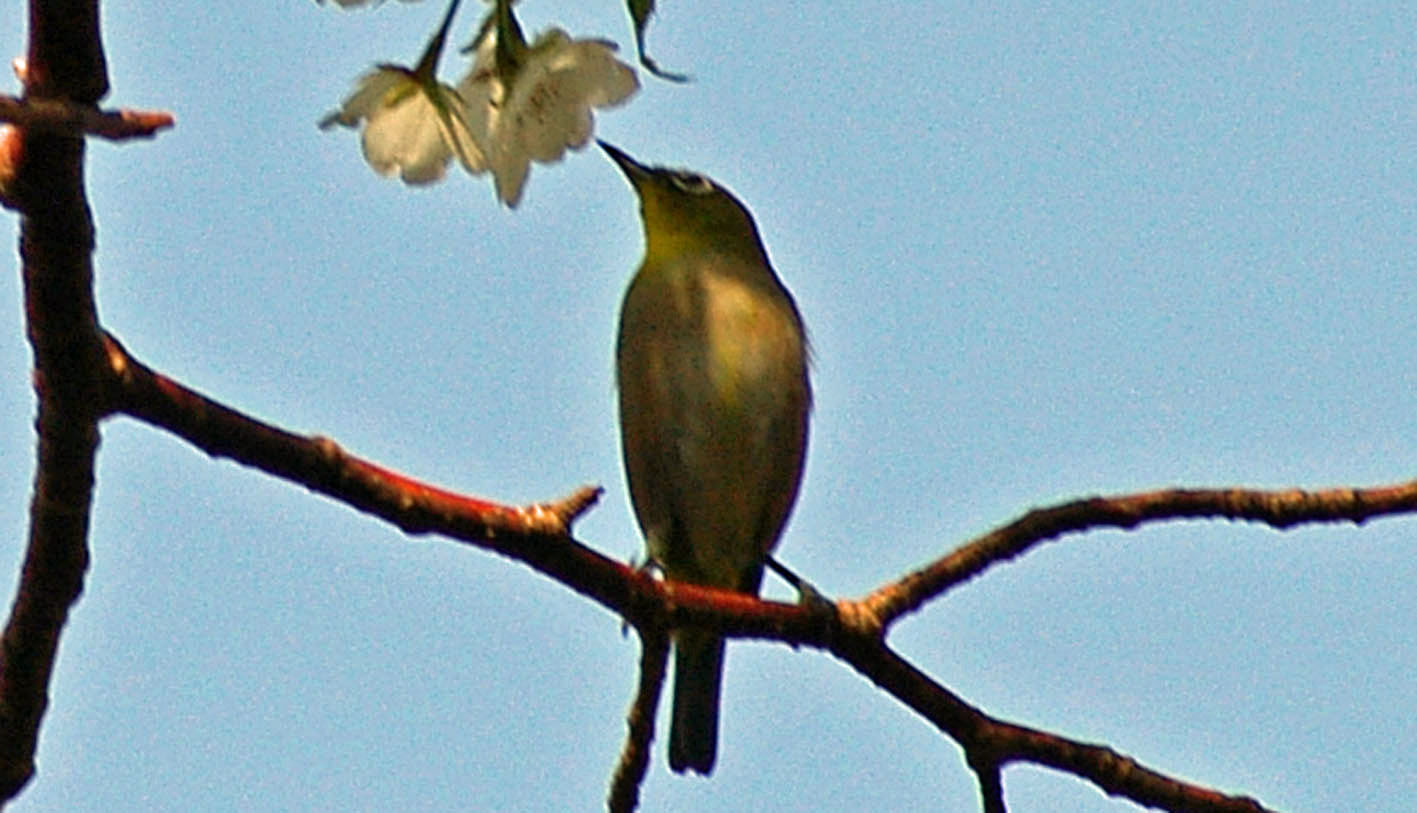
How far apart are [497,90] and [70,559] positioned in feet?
2.49

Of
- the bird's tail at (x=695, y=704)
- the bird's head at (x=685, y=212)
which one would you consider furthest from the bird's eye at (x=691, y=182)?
the bird's tail at (x=695, y=704)

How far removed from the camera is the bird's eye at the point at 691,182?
6766mm

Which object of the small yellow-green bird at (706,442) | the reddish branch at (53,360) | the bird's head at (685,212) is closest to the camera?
the reddish branch at (53,360)

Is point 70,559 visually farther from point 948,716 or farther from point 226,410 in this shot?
point 948,716

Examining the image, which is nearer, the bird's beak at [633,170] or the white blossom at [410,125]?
the white blossom at [410,125]

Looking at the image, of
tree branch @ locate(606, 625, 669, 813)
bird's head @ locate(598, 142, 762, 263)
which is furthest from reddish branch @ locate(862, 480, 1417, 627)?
bird's head @ locate(598, 142, 762, 263)

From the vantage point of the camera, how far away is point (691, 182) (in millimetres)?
6820

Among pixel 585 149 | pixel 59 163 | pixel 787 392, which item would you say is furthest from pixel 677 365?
pixel 59 163

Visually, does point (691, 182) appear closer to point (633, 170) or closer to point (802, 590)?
point (633, 170)

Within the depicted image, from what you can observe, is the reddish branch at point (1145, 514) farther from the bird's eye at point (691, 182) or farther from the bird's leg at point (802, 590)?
the bird's eye at point (691, 182)

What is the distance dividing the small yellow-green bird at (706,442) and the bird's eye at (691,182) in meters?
0.52

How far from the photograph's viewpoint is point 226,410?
99.0 inches

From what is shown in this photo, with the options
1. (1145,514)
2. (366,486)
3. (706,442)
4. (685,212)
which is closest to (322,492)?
(366,486)

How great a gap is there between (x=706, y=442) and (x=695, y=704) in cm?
70
